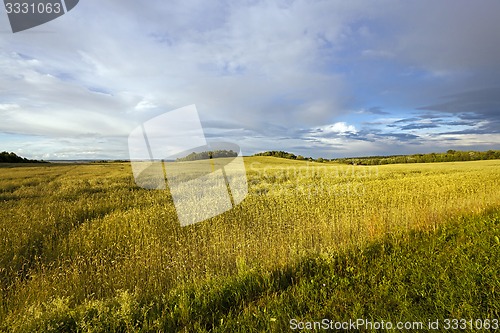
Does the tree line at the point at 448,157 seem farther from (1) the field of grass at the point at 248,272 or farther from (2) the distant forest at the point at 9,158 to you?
(2) the distant forest at the point at 9,158

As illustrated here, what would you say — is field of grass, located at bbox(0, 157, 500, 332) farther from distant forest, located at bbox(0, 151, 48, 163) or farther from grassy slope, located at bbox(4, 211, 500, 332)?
distant forest, located at bbox(0, 151, 48, 163)

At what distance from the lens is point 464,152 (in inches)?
2842

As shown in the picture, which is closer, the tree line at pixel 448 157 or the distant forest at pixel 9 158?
the tree line at pixel 448 157

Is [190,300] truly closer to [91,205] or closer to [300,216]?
[300,216]

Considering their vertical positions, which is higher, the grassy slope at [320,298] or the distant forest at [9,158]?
the distant forest at [9,158]

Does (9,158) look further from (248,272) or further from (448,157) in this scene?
(448,157)

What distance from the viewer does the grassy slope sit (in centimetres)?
356

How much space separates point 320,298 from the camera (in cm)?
404

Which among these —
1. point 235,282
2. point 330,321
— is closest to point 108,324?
point 235,282

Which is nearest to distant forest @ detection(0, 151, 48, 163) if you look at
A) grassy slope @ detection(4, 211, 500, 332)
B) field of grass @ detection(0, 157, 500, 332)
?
field of grass @ detection(0, 157, 500, 332)

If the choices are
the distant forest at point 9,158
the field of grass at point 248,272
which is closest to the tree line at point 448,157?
the field of grass at point 248,272

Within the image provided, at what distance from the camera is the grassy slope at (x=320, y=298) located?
11.7 ft

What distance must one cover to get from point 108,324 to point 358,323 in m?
3.21

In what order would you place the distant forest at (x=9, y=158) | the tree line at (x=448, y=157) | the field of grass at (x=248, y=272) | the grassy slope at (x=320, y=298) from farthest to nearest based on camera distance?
the distant forest at (x=9, y=158), the tree line at (x=448, y=157), the field of grass at (x=248, y=272), the grassy slope at (x=320, y=298)
